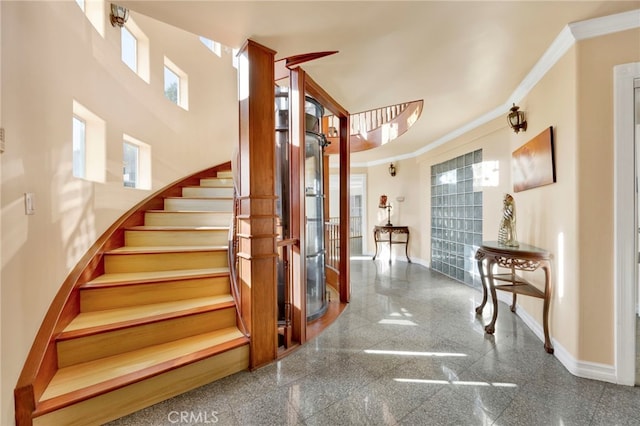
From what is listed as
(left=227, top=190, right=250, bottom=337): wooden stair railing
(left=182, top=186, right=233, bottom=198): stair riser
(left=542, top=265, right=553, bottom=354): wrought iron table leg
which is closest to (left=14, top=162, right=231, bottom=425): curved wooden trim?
(left=182, top=186, right=233, bottom=198): stair riser

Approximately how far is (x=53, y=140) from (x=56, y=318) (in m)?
1.15

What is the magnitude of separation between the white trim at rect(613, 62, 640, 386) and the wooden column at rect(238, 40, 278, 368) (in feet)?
7.87

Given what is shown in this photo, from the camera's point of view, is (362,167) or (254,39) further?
(362,167)

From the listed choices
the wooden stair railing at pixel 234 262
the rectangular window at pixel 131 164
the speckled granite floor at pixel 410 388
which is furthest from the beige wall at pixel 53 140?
the wooden stair railing at pixel 234 262

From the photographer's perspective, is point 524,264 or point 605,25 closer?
point 605,25

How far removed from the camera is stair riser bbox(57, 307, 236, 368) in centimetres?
173

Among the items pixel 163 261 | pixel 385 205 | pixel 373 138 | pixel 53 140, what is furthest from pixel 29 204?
pixel 385 205

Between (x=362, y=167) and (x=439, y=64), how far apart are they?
16.1ft

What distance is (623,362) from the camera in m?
1.87

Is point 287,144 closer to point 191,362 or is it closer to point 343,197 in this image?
point 343,197

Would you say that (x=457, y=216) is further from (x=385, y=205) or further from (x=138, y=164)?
(x=138, y=164)

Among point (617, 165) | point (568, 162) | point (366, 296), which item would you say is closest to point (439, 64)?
point (568, 162)

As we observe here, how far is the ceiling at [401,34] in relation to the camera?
1738mm

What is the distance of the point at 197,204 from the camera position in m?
3.53
